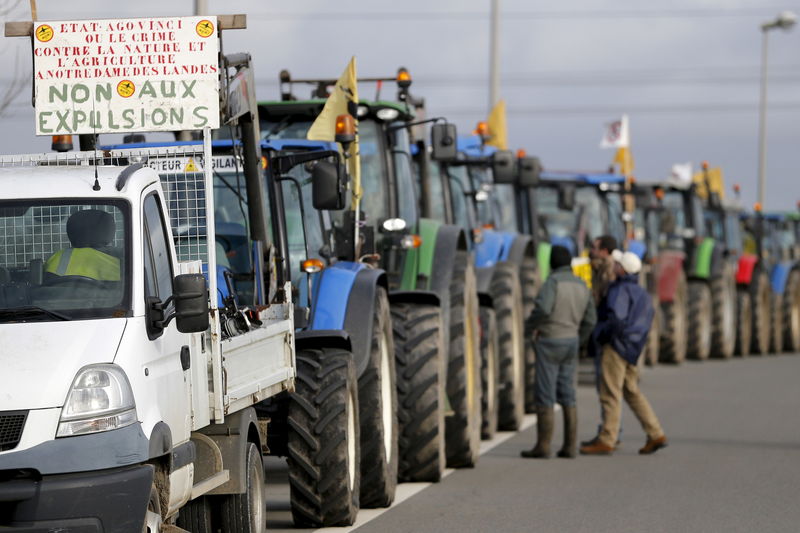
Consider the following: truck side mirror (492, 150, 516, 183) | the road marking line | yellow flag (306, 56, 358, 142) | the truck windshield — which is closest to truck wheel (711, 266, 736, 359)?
truck side mirror (492, 150, 516, 183)

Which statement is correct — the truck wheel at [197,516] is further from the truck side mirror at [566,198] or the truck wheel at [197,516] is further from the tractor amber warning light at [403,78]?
the truck side mirror at [566,198]

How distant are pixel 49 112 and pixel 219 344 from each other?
1822mm

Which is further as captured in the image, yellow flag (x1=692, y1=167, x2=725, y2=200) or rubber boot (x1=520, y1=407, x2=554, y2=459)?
yellow flag (x1=692, y1=167, x2=725, y2=200)

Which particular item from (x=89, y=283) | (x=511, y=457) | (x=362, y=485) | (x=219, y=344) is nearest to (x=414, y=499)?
(x=362, y=485)

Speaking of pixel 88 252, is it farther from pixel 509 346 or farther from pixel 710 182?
pixel 710 182

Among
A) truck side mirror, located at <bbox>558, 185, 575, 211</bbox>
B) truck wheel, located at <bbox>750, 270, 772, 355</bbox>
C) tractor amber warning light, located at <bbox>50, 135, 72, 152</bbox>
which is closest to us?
tractor amber warning light, located at <bbox>50, 135, 72, 152</bbox>

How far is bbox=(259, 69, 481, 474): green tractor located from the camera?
44.2 ft

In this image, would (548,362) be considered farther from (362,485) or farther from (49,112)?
(49,112)

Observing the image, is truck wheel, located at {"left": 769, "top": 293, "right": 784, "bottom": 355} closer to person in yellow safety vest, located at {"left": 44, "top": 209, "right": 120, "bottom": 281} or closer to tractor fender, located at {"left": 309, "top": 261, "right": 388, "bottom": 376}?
tractor fender, located at {"left": 309, "top": 261, "right": 388, "bottom": 376}

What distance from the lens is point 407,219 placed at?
15180 mm

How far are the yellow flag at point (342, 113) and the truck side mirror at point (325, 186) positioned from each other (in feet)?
4.21

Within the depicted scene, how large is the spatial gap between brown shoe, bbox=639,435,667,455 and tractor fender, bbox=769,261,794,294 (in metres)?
17.3

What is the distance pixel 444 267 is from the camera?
15352mm

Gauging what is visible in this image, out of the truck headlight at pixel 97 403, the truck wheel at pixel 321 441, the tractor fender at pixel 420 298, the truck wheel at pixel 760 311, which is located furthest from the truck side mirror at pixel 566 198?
the truck headlight at pixel 97 403
